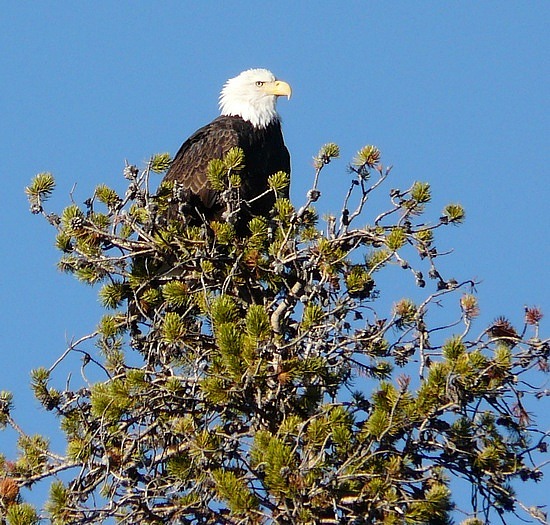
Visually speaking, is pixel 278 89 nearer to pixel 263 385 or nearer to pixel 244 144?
pixel 244 144

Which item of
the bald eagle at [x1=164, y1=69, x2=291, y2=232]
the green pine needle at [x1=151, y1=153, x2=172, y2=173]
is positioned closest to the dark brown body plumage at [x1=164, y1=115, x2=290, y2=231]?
the bald eagle at [x1=164, y1=69, x2=291, y2=232]

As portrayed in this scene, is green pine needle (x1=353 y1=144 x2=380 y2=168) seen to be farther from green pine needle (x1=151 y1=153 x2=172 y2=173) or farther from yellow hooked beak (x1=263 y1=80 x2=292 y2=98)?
yellow hooked beak (x1=263 y1=80 x2=292 y2=98)

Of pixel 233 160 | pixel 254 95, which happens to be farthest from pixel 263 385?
pixel 254 95

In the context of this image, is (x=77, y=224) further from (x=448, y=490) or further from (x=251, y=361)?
(x=448, y=490)

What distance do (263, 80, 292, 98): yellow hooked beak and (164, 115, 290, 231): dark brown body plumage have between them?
14.8 inches

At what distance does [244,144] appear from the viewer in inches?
384

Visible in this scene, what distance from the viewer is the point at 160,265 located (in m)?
7.45

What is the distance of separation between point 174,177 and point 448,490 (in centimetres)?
432

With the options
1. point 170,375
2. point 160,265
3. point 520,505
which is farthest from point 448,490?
point 160,265

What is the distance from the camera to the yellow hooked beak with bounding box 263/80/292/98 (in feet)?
34.3

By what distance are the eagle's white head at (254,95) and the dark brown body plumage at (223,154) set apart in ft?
0.32

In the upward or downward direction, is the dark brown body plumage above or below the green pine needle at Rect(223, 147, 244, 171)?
above

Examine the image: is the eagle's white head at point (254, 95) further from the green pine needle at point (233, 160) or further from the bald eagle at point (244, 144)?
the green pine needle at point (233, 160)

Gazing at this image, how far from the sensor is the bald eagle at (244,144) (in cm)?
932
